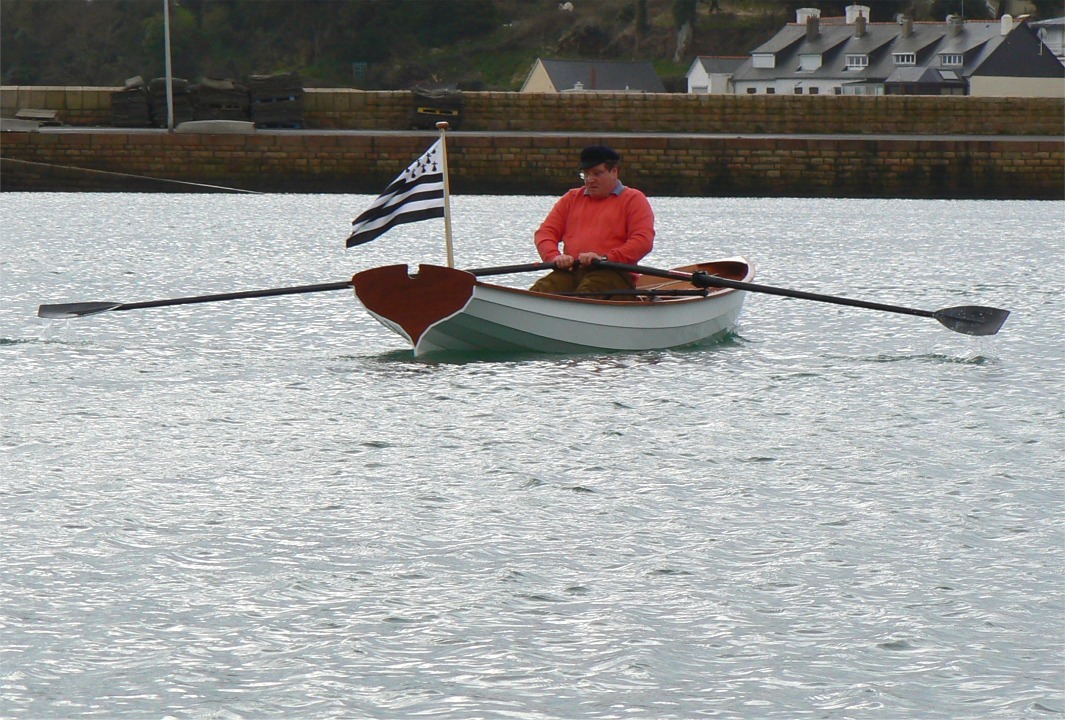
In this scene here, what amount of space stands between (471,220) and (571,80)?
41.4m

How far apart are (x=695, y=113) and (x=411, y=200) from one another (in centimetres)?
2885

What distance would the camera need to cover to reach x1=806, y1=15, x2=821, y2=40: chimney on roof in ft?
230

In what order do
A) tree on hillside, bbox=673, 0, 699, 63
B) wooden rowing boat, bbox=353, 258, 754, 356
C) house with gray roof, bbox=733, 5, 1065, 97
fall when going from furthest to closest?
tree on hillside, bbox=673, 0, 699, 63
house with gray roof, bbox=733, 5, 1065, 97
wooden rowing boat, bbox=353, 258, 754, 356

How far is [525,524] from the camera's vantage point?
20.6 ft

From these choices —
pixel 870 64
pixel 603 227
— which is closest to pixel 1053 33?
pixel 870 64

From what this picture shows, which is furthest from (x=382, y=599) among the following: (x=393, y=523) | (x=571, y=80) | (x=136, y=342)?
(x=571, y=80)

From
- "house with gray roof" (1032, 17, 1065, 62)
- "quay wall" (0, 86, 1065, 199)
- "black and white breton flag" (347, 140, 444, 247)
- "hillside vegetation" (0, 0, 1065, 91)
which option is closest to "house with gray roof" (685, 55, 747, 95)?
"hillside vegetation" (0, 0, 1065, 91)

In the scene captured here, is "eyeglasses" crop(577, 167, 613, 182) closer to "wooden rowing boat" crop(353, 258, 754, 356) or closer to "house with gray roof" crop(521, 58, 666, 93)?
"wooden rowing boat" crop(353, 258, 754, 356)

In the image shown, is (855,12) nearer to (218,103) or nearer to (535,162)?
(535,162)

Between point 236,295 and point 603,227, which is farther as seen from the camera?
point 236,295

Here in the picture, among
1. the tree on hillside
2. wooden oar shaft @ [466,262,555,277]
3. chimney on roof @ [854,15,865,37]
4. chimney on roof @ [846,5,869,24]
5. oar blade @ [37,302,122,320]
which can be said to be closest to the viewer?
wooden oar shaft @ [466,262,555,277]

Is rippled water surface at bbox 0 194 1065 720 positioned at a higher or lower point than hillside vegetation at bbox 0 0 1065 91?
lower

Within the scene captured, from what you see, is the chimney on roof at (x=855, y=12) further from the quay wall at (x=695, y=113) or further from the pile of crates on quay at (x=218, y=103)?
the pile of crates on quay at (x=218, y=103)

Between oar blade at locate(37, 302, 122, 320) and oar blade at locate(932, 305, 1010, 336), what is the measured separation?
5814mm
